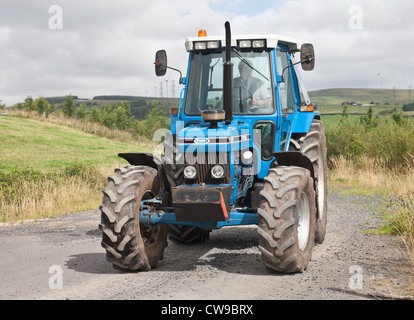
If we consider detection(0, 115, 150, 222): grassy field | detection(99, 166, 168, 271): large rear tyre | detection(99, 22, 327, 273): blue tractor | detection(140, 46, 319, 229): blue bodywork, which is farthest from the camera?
detection(0, 115, 150, 222): grassy field

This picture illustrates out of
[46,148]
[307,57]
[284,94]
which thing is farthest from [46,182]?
[46,148]

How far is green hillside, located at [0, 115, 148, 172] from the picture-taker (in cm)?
3173

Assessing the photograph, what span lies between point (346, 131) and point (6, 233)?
16922 mm

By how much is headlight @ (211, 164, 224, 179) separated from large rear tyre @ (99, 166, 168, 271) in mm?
810

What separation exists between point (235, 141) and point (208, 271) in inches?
62.7

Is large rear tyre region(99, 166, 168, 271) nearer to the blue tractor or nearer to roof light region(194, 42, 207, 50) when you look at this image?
the blue tractor

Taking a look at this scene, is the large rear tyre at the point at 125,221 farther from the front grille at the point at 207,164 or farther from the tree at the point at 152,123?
the tree at the point at 152,123

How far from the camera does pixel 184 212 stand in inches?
249

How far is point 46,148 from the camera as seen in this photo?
3750 cm

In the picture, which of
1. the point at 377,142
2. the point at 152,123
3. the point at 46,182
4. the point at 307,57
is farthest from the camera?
the point at 152,123

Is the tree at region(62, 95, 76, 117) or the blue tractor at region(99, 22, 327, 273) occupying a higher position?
the tree at region(62, 95, 76, 117)

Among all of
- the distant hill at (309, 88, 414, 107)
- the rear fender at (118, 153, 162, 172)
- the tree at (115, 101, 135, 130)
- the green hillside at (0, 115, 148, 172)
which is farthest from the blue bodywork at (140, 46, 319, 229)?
the distant hill at (309, 88, 414, 107)

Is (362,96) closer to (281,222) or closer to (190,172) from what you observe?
(190,172)

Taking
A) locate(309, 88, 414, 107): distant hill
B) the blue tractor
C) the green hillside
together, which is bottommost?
the green hillside
